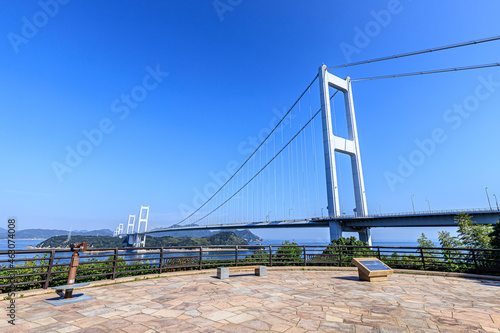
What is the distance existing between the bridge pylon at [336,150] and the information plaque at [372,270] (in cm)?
2077

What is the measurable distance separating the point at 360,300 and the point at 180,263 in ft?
23.0

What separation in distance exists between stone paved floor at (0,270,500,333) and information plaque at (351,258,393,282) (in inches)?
16.9

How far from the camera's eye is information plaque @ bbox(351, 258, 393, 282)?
7.84m

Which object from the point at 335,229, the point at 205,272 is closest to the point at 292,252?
the point at 205,272

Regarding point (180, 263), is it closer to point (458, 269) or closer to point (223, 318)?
point (223, 318)

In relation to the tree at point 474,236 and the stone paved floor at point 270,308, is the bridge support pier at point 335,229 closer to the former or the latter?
the tree at point 474,236

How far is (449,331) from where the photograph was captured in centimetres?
367

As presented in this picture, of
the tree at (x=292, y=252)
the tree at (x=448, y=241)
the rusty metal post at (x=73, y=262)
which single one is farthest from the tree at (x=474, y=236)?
the rusty metal post at (x=73, y=262)

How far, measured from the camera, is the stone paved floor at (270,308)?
3848mm

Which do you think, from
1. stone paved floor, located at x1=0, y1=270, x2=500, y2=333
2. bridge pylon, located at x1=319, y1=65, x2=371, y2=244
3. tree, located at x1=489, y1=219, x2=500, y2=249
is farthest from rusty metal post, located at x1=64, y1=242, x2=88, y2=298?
bridge pylon, located at x1=319, y1=65, x2=371, y2=244

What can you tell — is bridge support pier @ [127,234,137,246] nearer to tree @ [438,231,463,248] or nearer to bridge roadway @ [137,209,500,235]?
bridge roadway @ [137,209,500,235]

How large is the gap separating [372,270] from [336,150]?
25553mm

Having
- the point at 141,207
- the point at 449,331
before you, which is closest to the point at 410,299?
the point at 449,331

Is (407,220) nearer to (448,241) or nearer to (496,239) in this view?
(448,241)
